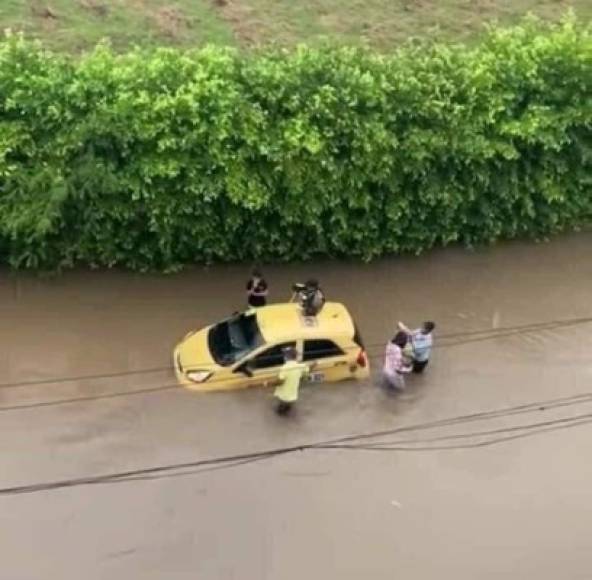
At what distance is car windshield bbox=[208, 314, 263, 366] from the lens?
1409 centimetres

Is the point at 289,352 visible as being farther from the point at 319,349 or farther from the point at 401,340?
the point at 401,340

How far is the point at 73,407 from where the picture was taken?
556 inches

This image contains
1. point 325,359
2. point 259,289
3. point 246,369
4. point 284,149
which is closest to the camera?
point 246,369

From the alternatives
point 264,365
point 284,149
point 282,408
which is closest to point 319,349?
point 264,365

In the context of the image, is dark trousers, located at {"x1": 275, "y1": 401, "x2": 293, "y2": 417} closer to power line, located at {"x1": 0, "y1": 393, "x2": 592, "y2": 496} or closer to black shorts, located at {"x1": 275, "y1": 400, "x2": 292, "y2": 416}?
black shorts, located at {"x1": 275, "y1": 400, "x2": 292, "y2": 416}

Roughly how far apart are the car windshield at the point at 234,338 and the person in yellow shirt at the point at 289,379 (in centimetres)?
39

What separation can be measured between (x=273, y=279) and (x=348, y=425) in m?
2.93

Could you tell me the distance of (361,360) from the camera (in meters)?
14.4

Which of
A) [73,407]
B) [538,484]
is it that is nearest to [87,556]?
[73,407]

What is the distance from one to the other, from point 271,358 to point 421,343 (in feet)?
6.32

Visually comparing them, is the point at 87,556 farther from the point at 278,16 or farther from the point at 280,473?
the point at 278,16

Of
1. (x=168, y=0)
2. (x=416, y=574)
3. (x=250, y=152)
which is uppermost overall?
(x=168, y=0)

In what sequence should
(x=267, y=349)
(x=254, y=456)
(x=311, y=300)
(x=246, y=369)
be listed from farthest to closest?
(x=311, y=300) < (x=246, y=369) < (x=267, y=349) < (x=254, y=456)

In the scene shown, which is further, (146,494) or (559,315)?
(559,315)
